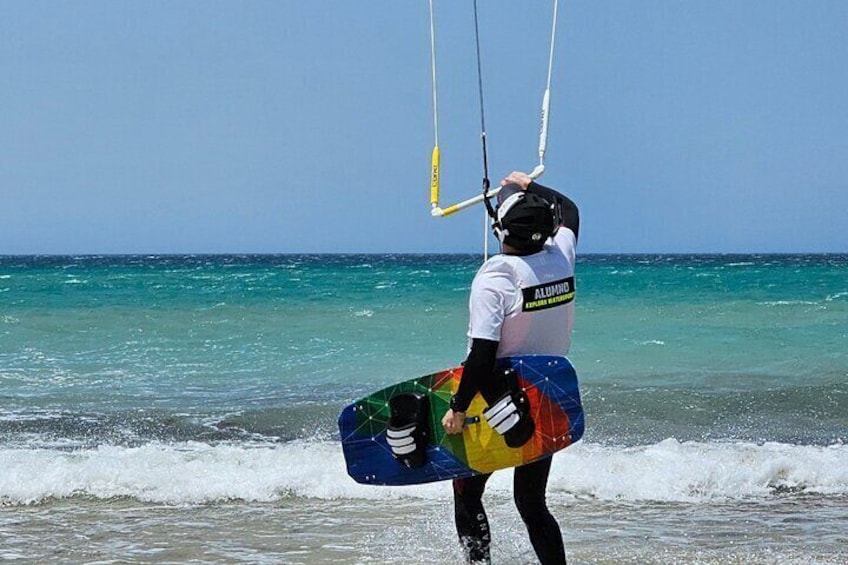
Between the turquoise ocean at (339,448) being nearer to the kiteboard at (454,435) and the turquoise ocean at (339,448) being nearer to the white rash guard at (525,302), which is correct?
the kiteboard at (454,435)

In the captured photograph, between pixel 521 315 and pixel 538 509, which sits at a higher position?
pixel 521 315

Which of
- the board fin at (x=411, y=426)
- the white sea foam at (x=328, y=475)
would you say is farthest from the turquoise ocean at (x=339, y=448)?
the board fin at (x=411, y=426)

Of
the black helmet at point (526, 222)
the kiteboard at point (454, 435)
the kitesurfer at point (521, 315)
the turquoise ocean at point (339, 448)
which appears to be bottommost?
the turquoise ocean at point (339, 448)

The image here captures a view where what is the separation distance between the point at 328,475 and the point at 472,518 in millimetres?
2832

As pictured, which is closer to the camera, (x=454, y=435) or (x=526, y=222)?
(x=526, y=222)

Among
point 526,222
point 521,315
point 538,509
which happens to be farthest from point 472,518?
point 526,222

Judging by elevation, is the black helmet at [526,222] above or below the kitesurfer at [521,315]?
above

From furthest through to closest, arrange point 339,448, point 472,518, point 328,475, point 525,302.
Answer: point 339,448 < point 328,475 < point 472,518 < point 525,302

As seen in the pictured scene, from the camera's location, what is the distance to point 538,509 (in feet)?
14.7

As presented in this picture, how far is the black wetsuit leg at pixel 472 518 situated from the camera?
4699 mm

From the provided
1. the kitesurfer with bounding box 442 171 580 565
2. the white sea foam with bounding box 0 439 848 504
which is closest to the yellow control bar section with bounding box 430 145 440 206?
the kitesurfer with bounding box 442 171 580 565

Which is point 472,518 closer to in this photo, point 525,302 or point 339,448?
point 525,302

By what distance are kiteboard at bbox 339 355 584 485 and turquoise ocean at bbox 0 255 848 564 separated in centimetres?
97

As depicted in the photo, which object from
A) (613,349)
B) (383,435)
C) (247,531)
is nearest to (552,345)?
(383,435)
